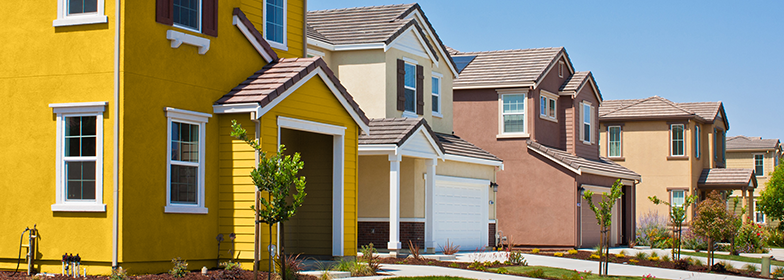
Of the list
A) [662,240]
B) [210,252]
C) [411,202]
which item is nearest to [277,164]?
[210,252]

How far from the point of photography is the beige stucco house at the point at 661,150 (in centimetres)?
3909

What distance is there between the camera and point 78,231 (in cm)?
1371

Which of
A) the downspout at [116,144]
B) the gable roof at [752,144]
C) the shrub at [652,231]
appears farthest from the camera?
the gable roof at [752,144]

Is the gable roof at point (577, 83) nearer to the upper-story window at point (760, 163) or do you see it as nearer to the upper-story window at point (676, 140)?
the upper-story window at point (676, 140)

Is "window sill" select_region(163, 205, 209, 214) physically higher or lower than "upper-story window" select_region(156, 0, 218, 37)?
lower

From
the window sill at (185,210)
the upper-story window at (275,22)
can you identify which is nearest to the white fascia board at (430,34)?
the upper-story window at (275,22)

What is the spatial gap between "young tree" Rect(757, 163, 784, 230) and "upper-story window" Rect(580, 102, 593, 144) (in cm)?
1885

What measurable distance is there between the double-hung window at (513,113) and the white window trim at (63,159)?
1928 centimetres

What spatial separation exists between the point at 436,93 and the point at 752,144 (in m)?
40.7

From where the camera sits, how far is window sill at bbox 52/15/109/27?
13773 mm

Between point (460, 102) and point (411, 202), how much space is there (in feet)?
29.4

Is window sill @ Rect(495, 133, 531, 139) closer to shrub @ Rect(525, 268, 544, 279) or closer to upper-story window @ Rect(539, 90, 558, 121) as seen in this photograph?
upper-story window @ Rect(539, 90, 558, 121)

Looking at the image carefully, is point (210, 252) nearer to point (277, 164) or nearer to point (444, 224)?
point (277, 164)

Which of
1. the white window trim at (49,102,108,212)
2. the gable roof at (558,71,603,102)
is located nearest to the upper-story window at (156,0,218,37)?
the white window trim at (49,102,108,212)
